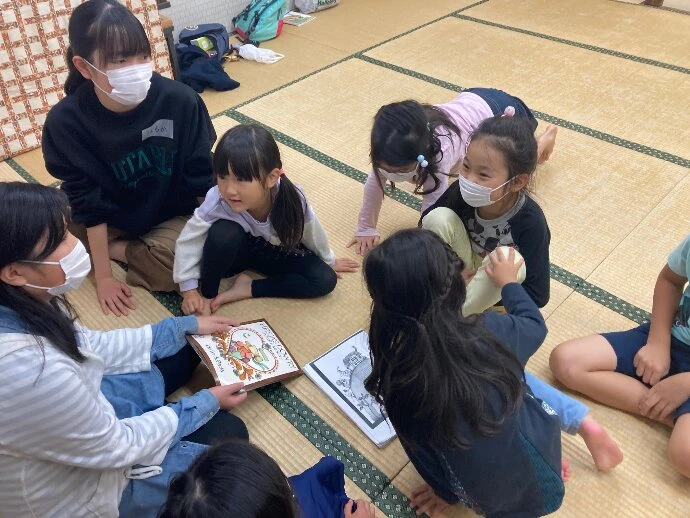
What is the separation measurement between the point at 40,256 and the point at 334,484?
65 cm

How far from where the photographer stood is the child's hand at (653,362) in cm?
121

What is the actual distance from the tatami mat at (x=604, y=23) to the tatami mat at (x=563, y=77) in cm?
15

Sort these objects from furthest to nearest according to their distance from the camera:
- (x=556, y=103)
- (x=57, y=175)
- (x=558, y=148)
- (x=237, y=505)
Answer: (x=556, y=103) < (x=558, y=148) < (x=57, y=175) < (x=237, y=505)

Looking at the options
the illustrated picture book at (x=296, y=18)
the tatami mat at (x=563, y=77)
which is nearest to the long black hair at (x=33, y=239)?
the tatami mat at (x=563, y=77)

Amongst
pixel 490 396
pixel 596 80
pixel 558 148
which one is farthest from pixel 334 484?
pixel 596 80

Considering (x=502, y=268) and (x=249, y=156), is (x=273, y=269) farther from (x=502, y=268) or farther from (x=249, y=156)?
(x=502, y=268)

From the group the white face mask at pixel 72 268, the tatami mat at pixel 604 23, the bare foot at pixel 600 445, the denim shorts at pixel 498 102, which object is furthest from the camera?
the tatami mat at pixel 604 23

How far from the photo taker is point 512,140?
125 cm

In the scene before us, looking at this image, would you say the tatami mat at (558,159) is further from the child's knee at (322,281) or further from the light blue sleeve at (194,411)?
the light blue sleeve at (194,411)

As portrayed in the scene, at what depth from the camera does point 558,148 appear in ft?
→ 6.96

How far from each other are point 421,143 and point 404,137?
0.17 feet

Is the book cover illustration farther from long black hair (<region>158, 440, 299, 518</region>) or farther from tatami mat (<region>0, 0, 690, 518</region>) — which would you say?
long black hair (<region>158, 440, 299, 518</region>)

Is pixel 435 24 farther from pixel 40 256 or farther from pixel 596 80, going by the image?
pixel 40 256

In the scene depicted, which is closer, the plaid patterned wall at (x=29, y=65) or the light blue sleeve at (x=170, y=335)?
the light blue sleeve at (x=170, y=335)
